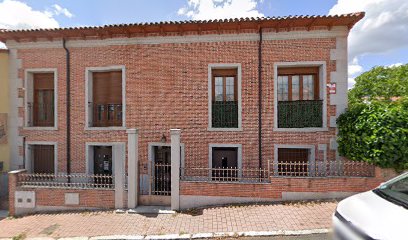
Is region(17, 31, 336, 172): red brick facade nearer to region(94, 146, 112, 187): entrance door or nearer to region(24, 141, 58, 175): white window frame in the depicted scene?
region(24, 141, 58, 175): white window frame

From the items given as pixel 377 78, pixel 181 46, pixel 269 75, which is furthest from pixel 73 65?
pixel 377 78

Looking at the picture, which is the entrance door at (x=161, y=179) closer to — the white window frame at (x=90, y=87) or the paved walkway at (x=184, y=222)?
the paved walkway at (x=184, y=222)

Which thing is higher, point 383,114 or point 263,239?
point 383,114

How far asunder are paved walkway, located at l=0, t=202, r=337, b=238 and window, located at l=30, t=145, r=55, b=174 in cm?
302

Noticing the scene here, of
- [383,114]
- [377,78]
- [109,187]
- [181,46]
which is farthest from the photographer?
[377,78]

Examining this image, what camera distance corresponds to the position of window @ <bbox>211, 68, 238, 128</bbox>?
8812mm

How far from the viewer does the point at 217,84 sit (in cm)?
908

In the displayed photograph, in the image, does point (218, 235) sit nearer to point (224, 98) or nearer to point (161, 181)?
point (161, 181)

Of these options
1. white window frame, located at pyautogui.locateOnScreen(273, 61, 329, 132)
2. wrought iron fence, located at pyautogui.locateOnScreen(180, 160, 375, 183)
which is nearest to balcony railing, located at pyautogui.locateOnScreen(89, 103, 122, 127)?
wrought iron fence, located at pyautogui.locateOnScreen(180, 160, 375, 183)

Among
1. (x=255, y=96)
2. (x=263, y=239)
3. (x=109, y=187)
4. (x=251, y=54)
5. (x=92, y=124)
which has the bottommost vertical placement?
(x=263, y=239)

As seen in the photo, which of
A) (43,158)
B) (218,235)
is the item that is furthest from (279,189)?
(43,158)

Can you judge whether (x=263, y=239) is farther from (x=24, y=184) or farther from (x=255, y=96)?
(x=24, y=184)

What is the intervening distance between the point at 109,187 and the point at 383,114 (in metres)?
8.35

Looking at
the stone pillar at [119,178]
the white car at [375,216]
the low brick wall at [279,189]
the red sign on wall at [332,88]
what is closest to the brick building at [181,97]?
the red sign on wall at [332,88]
